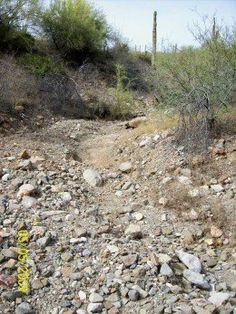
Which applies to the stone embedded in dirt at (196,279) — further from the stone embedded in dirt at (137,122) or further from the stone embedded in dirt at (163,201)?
the stone embedded in dirt at (137,122)

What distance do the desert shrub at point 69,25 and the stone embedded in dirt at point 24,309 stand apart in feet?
37.3

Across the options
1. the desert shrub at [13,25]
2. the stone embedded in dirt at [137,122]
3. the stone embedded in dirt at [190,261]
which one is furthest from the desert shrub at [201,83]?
the desert shrub at [13,25]

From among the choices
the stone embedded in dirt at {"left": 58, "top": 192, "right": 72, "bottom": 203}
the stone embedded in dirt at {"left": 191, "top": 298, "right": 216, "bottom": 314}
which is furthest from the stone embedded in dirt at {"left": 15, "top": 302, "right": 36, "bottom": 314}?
the stone embedded in dirt at {"left": 58, "top": 192, "right": 72, "bottom": 203}

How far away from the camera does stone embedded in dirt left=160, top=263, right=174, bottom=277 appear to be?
3.38 meters

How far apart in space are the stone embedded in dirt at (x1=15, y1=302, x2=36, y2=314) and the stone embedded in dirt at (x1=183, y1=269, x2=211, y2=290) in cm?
134

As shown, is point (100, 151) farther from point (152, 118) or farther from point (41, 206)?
point (41, 206)

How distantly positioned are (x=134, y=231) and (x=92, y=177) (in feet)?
4.34

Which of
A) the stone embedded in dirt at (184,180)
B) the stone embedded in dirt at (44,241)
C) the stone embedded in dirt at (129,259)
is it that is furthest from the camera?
the stone embedded in dirt at (184,180)

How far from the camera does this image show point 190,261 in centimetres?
364

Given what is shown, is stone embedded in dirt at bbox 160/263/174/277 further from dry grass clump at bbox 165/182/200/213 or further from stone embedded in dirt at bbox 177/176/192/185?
stone embedded in dirt at bbox 177/176/192/185

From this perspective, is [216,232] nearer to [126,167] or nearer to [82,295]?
[82,295]

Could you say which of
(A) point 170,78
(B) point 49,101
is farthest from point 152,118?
(B) point 49,101

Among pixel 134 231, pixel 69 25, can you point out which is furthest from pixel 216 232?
pixel 69 25

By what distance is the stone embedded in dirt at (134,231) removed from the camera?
4008 millimetres
